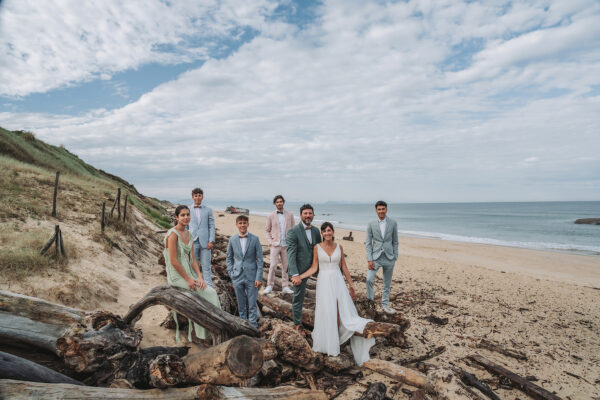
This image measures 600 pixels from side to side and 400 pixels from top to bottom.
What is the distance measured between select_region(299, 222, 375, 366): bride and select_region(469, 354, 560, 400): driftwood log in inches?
82.5

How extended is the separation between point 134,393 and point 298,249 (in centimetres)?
336

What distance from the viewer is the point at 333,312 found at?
520 cm

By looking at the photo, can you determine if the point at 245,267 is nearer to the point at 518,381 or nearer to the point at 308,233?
the point at 308,233

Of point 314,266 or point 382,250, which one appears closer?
point 314,266

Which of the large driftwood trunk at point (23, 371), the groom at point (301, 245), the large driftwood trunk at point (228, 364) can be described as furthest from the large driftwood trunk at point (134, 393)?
the groom at point (301, 245)

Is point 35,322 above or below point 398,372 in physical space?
above

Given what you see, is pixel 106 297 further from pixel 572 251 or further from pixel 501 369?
pixel 572 251

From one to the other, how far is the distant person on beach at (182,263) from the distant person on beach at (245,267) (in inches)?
32.9

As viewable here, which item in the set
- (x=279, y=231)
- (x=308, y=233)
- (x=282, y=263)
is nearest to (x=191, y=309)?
(x=308, y=233)

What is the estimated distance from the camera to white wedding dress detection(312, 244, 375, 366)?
5105mm

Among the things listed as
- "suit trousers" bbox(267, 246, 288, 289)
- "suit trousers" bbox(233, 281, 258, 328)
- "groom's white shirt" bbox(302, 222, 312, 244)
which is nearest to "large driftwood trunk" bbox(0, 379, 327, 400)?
"suit trousers" bbox(233, 281, 258, 328)

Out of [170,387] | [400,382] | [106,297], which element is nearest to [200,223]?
[106,297]

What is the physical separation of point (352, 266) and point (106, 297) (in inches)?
427

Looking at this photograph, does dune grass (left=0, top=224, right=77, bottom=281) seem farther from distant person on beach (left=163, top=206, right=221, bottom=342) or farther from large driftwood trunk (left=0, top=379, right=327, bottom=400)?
large driftwood trunk (left=0, top=379, right=327, bottom=400)
